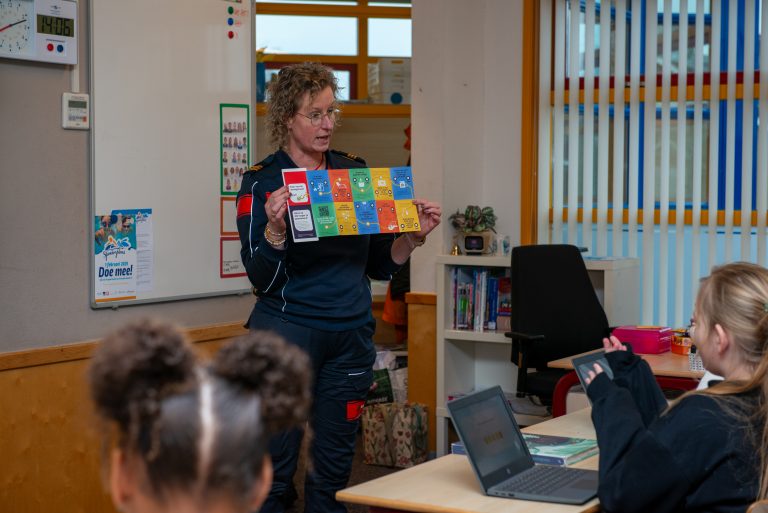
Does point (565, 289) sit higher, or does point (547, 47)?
point (547, 47)

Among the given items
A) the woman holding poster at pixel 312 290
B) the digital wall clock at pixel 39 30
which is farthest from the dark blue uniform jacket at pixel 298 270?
the digital wall clock at pixel 39 30

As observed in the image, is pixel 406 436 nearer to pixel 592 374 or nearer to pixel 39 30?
pixel 39 30

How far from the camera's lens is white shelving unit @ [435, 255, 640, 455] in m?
5.16

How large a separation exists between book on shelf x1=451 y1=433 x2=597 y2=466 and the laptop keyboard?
3cm

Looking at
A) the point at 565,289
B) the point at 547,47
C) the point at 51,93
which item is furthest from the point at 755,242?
the point at 51,93

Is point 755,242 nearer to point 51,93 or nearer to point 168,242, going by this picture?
point 168,242

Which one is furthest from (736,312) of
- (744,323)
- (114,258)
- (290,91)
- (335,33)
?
(335,33)

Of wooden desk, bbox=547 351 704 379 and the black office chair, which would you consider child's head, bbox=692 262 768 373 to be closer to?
wooden desk, bbox=547 351 704 379

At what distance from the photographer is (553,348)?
4.74 meters

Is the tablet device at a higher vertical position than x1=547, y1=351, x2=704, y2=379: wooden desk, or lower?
higher

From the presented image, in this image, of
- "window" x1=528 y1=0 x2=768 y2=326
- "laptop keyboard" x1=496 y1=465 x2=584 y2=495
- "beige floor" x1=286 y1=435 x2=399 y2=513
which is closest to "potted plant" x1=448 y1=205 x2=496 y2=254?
"window" x1=528 y1=0 x2=768 y2=326

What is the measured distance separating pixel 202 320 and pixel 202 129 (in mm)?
749

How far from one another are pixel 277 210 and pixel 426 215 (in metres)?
0.56

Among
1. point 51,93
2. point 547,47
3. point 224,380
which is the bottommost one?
point 224,380
